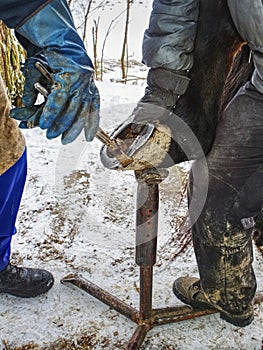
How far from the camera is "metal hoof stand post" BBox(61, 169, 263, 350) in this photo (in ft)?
4.93

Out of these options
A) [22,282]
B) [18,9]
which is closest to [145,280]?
[22,282]

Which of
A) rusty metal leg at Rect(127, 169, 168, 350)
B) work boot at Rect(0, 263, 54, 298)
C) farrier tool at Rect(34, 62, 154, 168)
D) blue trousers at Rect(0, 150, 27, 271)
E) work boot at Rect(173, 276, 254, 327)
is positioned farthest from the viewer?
work boot at Rect(0, 263, 54, 298)

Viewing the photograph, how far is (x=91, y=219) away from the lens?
7.83 feet

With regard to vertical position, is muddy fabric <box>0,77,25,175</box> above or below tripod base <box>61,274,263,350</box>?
above

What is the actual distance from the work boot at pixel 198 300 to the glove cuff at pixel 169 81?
31.6 inches

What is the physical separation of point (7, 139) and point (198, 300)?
0.98 meters

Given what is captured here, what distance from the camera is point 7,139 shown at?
1.69 m

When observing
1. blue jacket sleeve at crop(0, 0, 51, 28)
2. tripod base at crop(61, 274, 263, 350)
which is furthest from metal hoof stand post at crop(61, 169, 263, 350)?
blue jacket sleeve at crop(0, 0, 51, 28)

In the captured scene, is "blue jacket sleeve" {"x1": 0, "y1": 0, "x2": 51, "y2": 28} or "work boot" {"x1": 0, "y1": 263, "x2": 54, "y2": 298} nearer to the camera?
"blue jacket sleeve" {"x1": 0, "y1": 0, "x2": 51, "y2": 28}

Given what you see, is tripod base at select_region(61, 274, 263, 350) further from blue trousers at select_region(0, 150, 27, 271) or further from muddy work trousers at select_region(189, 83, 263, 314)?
blue trousers at select_region(0, 150, 27, 271)

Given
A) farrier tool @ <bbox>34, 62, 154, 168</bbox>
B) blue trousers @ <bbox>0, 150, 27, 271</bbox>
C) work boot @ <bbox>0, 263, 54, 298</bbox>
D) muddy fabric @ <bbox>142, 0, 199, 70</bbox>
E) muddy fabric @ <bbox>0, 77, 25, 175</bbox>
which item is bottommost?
work boot @ <bbox>0, 263, 54, 298</bbox>

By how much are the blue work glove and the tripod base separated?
776 millimetres

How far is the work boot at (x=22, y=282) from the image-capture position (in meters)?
1.84

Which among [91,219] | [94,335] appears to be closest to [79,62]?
[94,335]
